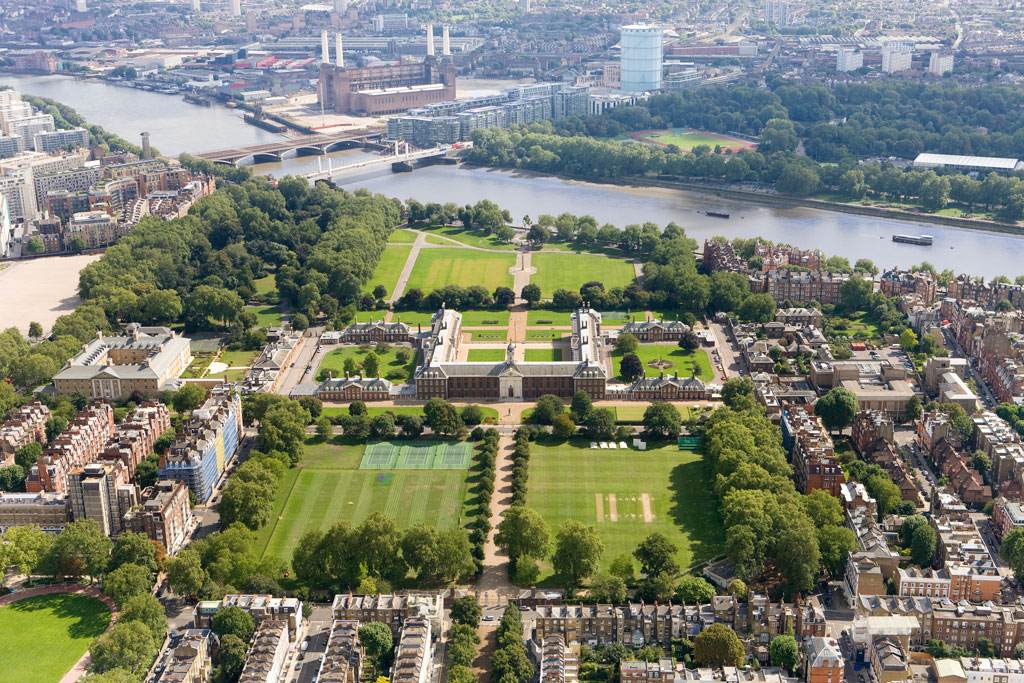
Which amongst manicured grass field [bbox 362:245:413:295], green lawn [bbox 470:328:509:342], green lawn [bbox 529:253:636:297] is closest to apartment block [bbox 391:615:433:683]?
green lawn [bbox 470:328:509:342]

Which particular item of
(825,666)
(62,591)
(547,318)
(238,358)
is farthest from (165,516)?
(547,318)

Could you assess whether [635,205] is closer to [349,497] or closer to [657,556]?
[349,497]

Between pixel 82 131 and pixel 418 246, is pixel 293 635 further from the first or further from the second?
pixel 82 131

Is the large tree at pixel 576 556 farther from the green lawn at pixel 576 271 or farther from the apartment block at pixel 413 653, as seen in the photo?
the green lawn at pixel 576 271

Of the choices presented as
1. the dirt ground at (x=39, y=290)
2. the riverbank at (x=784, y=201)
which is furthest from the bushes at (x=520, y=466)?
the riverbank at (x=784, y=201)

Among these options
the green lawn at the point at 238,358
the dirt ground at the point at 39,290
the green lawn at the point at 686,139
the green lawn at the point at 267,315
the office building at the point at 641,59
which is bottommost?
the green lawn at the point at 267,315

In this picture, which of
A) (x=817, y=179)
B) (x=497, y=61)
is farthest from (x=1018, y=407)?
(x=497, y=61)

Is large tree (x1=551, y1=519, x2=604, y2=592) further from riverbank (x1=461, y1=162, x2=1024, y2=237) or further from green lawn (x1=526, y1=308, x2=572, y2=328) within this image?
riverbank (x1=461, y1=162, x2=1024, y2=237)
